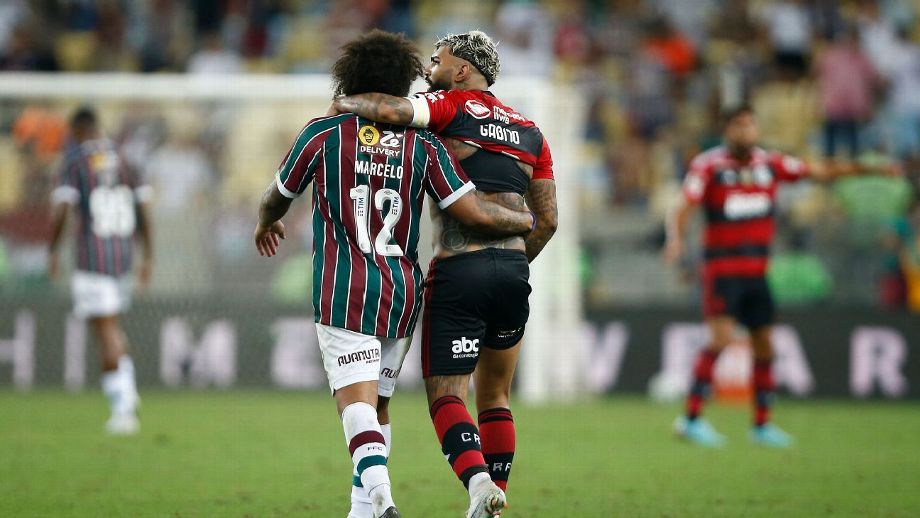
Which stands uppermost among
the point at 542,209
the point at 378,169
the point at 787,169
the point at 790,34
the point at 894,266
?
the point at 790,34

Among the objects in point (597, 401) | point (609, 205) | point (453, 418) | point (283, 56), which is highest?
point (283, 56)

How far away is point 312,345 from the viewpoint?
53.5ft

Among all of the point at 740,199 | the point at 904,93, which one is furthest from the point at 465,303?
the point at 904,93

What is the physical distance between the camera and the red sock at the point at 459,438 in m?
6.01

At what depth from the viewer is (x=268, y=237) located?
6359 mm

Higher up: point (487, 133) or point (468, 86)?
point (468, 86)

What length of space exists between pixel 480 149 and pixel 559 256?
932cm

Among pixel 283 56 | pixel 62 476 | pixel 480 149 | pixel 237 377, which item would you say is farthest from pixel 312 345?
pixel 480 149

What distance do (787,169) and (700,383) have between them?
75.6 inches

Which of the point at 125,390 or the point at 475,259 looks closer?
the point at 475,259

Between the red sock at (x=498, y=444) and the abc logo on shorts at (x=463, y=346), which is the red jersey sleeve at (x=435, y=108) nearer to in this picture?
the abc logo on shorts at (x=463, y=346)

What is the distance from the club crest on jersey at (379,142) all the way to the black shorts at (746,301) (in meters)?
5.96

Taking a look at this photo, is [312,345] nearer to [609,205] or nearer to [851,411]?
[609,205]

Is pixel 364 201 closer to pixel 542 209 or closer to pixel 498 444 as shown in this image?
pixel 542 209
